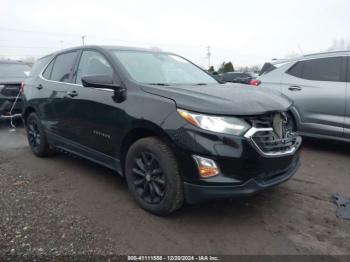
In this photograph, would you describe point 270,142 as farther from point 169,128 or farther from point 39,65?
point 39,65

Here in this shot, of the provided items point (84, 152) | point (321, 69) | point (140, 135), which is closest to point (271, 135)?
point (140, 135)

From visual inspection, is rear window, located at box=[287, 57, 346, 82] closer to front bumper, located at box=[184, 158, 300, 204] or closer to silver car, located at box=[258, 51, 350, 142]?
silver car, located at box=[258, 51, 350, 142]

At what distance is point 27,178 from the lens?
4172 millimetres

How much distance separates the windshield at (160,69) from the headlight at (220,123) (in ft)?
3.08

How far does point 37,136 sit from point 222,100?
350cm

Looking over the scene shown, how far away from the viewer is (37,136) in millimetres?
5113

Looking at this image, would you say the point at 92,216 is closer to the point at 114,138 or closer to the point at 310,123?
the point at 114,138

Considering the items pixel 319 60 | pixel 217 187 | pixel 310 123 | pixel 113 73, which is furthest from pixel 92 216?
pixel 319 60

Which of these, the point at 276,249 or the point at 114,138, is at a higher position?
the point at 114,138

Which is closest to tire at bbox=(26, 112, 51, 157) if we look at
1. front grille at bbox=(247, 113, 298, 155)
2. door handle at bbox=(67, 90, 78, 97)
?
door handle at bbox=(67, 90, 78, 97)

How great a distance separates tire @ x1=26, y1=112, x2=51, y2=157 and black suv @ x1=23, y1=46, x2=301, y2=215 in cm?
82

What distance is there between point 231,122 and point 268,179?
2.14 ft

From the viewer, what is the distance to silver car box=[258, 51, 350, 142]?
497 cm

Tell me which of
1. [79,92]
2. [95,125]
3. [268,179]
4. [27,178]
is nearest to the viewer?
[268,179]
